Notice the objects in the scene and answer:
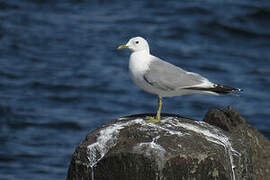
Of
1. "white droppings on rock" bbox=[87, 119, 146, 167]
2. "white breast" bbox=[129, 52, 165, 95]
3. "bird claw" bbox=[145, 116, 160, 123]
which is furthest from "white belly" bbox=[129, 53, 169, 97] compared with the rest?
"white droppings on rock" bbox=[87, 119, 146, 167]

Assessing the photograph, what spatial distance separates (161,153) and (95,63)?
1119cm

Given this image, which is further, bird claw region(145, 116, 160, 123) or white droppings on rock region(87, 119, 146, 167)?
bird claw region(145, 116, 160, 123)

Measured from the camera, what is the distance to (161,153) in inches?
279

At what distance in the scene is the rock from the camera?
708 centimetres

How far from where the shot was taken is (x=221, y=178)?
723cm

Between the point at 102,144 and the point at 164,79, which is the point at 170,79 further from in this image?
the point at 102,144

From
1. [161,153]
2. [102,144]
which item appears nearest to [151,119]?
[102,144]

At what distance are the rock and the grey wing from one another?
0.46 metres

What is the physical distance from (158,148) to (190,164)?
40 centimetres

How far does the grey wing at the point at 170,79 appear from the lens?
7.93m

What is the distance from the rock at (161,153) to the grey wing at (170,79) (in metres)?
0.46

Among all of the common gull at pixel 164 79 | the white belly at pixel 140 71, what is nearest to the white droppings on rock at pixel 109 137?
the common gull at pixel 164 79

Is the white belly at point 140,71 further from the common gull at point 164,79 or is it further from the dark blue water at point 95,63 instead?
the dark blue water at point 95,63

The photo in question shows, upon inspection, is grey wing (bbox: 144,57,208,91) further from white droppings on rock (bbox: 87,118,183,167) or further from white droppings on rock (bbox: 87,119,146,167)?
white droppings on rock (bbox: 87,119,146,167)
